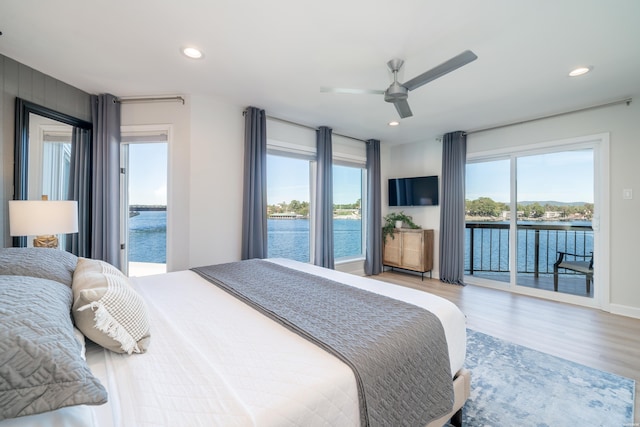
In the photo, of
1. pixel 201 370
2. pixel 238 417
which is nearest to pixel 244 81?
pixel 201 370

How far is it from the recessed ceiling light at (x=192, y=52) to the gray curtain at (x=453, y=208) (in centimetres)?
385

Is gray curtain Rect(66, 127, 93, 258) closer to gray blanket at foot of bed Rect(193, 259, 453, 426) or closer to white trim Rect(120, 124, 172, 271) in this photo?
white trim Rect(120, 124, 172, 271)

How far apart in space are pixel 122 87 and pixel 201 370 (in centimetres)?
323

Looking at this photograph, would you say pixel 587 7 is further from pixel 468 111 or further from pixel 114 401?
pixel 114 401

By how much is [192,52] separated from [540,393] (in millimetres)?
3608

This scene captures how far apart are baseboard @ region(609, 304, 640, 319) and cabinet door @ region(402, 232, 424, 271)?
7.38ft

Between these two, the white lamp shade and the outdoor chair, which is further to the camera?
the outdoor chair

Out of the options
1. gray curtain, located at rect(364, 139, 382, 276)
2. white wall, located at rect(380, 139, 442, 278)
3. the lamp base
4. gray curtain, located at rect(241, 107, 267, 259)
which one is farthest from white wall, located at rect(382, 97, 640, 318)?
the lamp base

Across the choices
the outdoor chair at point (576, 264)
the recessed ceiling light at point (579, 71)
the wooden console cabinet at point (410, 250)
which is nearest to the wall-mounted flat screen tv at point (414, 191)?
the wooden console cabinet at point (410, 250)

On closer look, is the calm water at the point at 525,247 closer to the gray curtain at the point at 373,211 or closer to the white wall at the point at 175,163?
the gray curtain at the point at 373,211

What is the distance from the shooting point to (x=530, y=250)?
160 inches

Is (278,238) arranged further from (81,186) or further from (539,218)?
(539,218)

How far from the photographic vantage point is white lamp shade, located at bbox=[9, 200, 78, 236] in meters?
1.94

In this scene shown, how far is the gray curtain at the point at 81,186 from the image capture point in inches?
116
